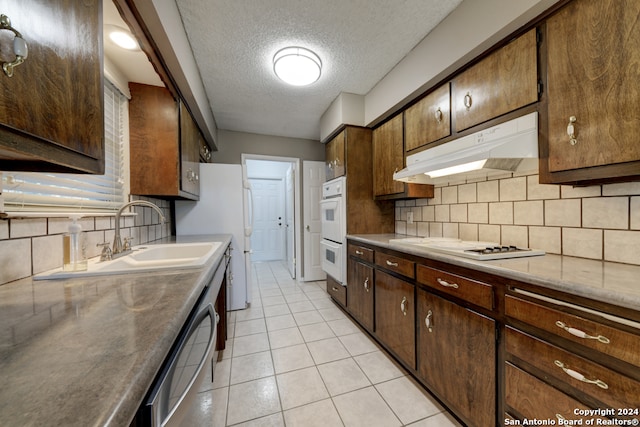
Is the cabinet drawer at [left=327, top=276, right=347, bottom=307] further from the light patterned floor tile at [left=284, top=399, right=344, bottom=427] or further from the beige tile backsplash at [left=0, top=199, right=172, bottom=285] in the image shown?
the beige tile backsplash at [left=0, top=199, right=172, bottom=285]

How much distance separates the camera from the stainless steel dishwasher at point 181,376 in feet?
1.42

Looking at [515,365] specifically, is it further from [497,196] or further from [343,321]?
[343,321]

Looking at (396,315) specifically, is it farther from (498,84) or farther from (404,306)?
(498,84)

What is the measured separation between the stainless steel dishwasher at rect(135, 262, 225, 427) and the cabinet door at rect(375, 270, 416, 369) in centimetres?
126

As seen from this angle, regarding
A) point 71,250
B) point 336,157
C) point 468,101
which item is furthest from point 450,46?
point 71,250

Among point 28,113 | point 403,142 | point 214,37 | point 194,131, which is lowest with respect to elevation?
point 28,113

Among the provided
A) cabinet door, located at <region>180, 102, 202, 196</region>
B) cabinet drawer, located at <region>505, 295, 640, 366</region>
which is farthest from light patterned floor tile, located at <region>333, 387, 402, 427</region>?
cabinet door, located at <region>180, 102, 202, 196</region>

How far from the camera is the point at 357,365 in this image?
175cm

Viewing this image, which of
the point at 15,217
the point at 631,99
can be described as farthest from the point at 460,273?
the point at 15,217

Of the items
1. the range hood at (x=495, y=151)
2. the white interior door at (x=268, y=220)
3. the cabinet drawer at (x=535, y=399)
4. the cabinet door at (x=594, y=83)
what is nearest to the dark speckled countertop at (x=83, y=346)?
the cabinet drawer at (x=535, y=399)

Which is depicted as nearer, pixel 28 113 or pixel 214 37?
pixel 28 113

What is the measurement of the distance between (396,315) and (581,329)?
3.47ft

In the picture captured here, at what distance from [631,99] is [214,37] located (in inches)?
91.1

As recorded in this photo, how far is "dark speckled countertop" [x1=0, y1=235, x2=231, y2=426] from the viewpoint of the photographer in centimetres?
30
